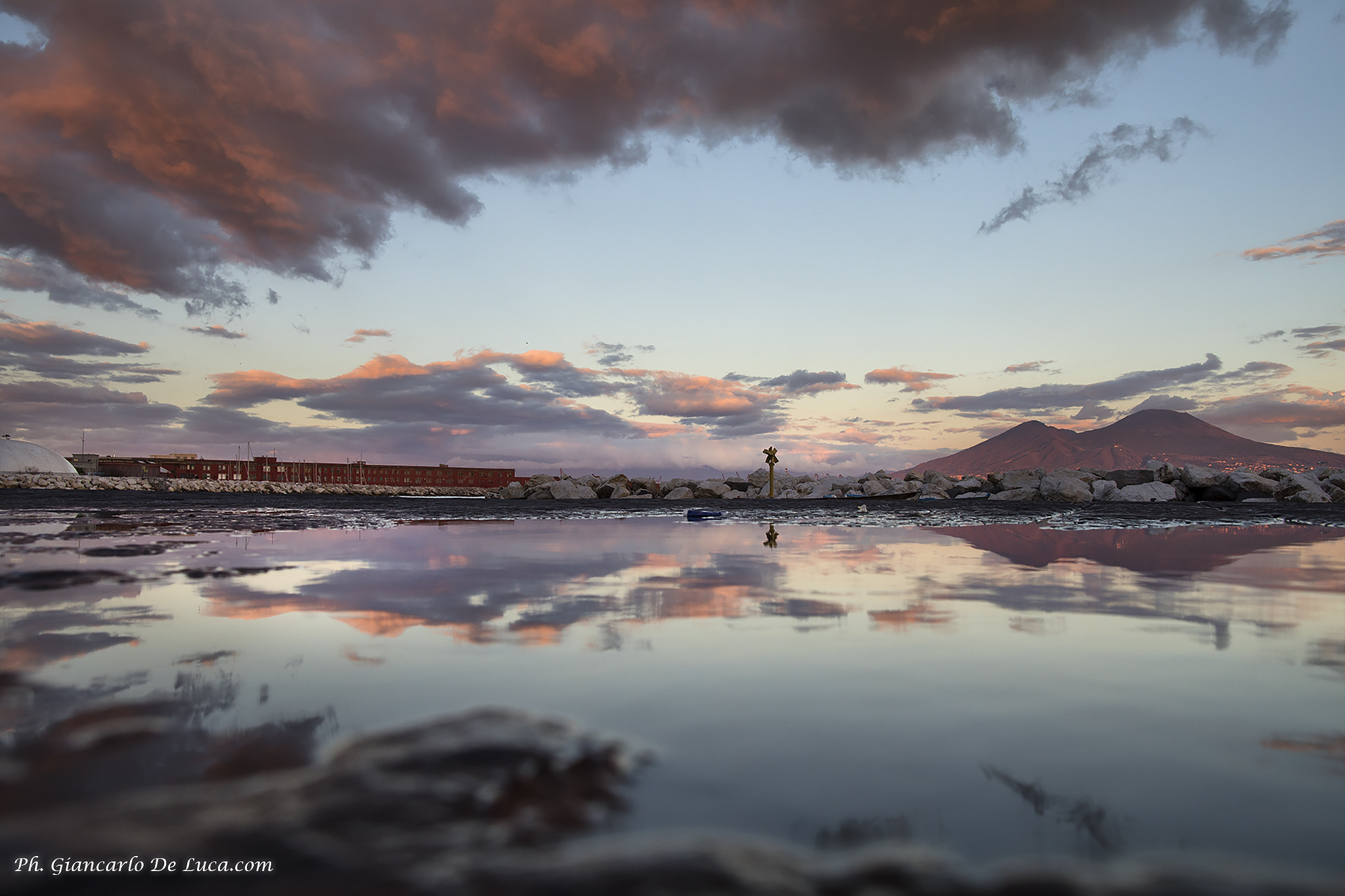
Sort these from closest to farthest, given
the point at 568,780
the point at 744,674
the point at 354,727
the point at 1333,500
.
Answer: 1. the point at 568,780
2. the point at 354,727
3. the point at 744,674
4. the point at 1333,500

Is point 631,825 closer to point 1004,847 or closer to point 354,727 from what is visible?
point 1004,847

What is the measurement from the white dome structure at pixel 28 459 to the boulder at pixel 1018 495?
7763 cm

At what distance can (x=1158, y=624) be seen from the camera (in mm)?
3387

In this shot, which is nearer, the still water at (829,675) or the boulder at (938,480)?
the still water at (829,675)

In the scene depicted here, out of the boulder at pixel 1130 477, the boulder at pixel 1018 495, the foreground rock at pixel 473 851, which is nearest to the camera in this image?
the foreground rock at pixel 473 851

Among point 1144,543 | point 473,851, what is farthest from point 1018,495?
point 473,851

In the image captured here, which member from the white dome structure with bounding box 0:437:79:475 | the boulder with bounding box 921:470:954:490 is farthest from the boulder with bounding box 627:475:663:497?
the white dome structure with bounding box 0:437:79:475

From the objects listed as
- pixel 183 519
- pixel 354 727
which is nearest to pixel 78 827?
pixel 354 727

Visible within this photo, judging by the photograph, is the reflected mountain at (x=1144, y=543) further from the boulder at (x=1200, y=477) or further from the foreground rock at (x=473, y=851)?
the boulder at (x=1200, y=477)

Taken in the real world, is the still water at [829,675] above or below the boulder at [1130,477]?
below

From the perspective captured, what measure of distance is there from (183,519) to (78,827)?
45.2 ft

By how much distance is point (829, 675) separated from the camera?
2502mm

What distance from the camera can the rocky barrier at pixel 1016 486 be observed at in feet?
71.6

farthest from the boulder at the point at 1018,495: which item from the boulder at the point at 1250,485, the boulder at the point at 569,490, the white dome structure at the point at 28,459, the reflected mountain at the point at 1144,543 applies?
the white dome structure at the point at 28,459
